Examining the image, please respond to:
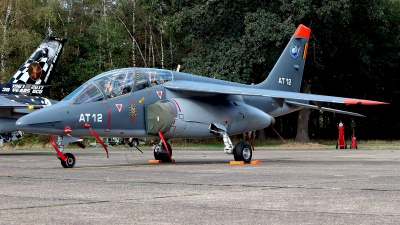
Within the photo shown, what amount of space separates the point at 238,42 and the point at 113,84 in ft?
80.4

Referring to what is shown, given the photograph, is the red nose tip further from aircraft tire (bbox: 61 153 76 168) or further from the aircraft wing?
the aircraft wing

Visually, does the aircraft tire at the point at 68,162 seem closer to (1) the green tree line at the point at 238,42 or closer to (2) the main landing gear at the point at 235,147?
(2) the main landing gear at the point at 235,147

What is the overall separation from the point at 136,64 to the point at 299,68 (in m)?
35.1

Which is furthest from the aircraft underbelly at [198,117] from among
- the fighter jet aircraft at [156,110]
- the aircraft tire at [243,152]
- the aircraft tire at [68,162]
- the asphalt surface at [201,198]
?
the asphalt surface at [201,198]

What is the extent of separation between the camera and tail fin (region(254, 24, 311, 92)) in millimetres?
19758

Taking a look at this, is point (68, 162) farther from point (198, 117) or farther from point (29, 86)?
point (29, 86)

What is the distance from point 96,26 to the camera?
51.0m

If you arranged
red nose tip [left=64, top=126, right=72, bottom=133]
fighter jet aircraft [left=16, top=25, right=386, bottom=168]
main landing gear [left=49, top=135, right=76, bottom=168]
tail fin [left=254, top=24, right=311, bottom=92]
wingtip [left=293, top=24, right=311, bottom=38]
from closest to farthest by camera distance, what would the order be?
red nose tip [left=64, top=126, right=72, bottom=133] < fighter jet aircraft [left=16, top=25, right=386, bottom=168] < main landing gear [left=49, top=135, right=76, bottom=168] < tail fin [left=254, top=24, right=311, bottom=92] < wingtip [left=293, top=24, right=311, bottom=38]

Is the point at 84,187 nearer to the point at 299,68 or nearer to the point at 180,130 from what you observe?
the point at 180,130

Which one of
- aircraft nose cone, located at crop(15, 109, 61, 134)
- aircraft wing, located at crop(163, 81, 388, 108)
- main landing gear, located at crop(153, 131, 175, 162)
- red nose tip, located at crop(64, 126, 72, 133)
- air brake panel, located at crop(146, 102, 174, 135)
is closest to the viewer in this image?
aircraft nose cone, located at crop(15, 109, 61, 134)

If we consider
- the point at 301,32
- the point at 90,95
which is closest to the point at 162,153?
the point at 90,95

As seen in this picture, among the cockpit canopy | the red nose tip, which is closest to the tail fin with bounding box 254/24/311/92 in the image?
the cockpit canopy

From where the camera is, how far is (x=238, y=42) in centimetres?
3866

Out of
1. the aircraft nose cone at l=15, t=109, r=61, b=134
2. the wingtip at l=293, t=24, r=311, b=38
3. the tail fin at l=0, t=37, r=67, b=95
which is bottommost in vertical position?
the aircraft nose cone at l=15, t=109, r=61, b=134
